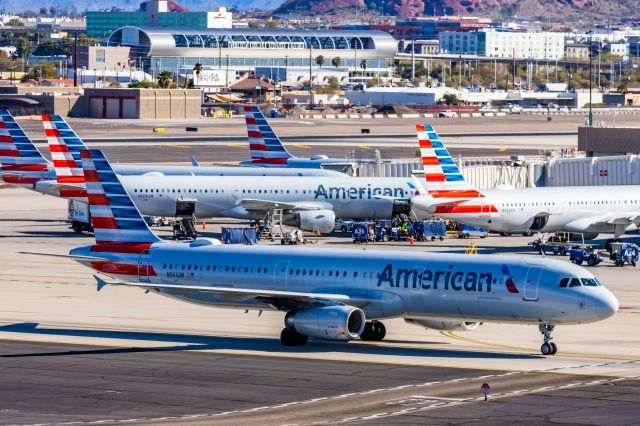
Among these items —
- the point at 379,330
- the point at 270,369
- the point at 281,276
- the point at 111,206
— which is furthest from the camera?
the point at 111,206

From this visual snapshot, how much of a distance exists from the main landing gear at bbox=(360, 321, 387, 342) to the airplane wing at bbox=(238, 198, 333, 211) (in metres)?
42.9

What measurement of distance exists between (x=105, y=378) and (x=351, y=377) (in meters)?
8.23

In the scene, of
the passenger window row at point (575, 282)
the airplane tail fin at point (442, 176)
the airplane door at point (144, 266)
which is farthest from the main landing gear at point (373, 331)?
the airplane tail fin at point (442, 176)

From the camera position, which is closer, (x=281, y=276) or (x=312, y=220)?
(x=281, y=276)

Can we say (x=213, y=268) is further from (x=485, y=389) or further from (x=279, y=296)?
(x=485, y=389)

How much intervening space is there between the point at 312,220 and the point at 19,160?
23931mm

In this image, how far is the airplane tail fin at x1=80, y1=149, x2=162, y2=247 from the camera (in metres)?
58.9

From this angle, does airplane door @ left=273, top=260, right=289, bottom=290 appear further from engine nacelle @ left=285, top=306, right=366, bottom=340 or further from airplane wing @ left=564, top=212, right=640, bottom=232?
airplane wing @ left=564, top=212, right=640, bottom=232

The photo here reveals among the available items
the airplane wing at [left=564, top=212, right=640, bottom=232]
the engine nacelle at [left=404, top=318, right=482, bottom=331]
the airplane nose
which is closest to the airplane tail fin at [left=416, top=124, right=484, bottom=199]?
the airplane wing at [left=564, top=212, right=640, bottom=232]

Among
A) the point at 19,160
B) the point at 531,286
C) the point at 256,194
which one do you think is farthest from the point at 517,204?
the point at 531,286

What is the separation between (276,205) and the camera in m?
98.2

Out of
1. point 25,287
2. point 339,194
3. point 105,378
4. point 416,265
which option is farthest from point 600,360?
point 339,194

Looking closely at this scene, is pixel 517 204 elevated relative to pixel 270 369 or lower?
elevated

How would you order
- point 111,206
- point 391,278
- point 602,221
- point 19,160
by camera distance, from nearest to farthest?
point 391,278
point 111,206
point 602,221
point 19,160
